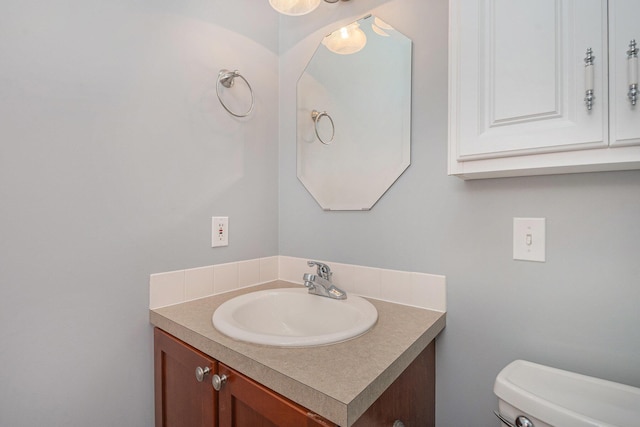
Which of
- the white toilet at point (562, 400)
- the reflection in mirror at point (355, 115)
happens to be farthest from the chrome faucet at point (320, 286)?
the white toilet at point (562, 400)

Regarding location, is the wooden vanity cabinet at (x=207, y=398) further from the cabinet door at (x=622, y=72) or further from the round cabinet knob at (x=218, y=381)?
the cabinet door at (x=622, y=72)

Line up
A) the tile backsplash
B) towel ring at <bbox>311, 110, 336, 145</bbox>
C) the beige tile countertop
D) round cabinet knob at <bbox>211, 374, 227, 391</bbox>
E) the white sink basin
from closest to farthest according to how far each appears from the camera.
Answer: the beige tile countertop, round cabinet knob at <bbox>211, 374, 227, 391</bbox>, the white sink basin, the tile backsplash, towel ring at <bbox>311, 110, 336, 145</bbox>

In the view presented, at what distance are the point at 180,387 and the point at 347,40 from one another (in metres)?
1.44

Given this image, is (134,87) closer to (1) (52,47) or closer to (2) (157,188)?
(1) (52,47)

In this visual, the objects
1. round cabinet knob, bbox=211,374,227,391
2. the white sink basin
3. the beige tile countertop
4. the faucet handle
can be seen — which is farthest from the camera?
the faucet handle

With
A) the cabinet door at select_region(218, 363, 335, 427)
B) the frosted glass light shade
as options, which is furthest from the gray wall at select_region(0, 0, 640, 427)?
the cabinet door at select_region(218, 363, 335, 427)

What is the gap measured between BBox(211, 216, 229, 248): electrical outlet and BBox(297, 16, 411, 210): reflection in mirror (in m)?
0.41

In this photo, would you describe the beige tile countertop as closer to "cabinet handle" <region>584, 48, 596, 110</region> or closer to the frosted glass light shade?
"cabinet handle" <region>584, 48, 596, 110</region>

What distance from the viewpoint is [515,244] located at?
87cm

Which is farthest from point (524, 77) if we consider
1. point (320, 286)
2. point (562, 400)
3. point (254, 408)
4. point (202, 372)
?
point (202, 372)

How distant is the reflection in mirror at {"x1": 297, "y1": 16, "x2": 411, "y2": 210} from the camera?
3.62ft

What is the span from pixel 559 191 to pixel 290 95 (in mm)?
1168

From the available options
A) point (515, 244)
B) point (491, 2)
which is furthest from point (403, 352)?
point (491, 2)

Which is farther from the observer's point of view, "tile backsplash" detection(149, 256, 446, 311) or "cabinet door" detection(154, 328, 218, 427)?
"tile backsplash" detection(149, 256, 446, 311)
